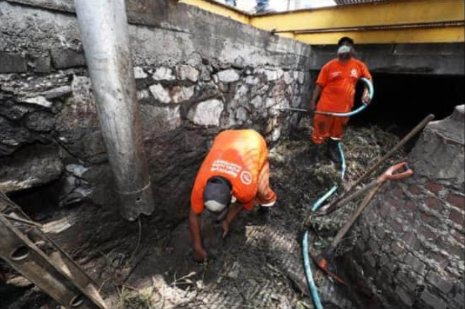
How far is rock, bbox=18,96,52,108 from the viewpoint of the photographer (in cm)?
124

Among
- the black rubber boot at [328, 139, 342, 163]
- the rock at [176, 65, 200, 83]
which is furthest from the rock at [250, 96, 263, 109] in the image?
the black rubber boot at [328, 139, 342, 163]

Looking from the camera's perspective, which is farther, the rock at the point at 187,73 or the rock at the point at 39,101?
the rock at the point at 187,73

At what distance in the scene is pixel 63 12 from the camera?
1.26 metres

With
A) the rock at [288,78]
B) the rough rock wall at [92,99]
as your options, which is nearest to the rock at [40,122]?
the rough rock wall at [92,99]

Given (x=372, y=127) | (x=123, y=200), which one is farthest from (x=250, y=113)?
(x=372, y=127)

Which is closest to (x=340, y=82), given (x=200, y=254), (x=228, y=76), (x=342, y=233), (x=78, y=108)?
(x=228, y=76)

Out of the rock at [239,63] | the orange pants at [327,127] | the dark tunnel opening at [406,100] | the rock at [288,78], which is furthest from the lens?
the dark tunnel opening at [406,100]

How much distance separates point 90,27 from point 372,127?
4.53m

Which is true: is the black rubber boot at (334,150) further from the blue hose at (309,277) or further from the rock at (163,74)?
the rock at (163,74)

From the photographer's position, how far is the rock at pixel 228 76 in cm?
240

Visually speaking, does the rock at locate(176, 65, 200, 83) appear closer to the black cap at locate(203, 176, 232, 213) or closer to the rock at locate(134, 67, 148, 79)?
the rock at locate(134, 67, 148, 79)

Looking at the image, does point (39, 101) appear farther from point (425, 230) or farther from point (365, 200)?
point (425, 230)

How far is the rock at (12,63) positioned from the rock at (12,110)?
15 centimetres

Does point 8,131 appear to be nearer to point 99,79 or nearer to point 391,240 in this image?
point 99,79
